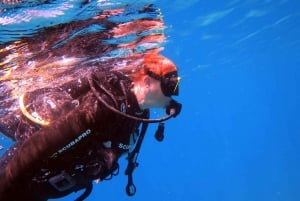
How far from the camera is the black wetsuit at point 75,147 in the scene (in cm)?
396

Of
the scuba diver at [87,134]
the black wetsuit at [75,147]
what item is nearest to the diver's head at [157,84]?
the scuba diver at [87,134]

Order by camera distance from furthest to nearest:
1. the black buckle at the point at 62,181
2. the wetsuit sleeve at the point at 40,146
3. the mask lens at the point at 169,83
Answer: the mask lens at the point at 169,83
the black buckle at the point at 62,181
the wetsuit sleeve at the point at 40,146

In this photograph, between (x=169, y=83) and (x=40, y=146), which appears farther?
(x=169, y=83)

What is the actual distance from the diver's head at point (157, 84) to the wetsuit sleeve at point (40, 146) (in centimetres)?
87

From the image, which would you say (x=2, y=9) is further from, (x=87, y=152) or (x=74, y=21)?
(x=87, y=152)

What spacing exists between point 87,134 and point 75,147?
0.23m

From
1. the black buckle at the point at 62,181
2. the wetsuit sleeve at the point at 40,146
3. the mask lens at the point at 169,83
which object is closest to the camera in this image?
the wetsuit sleeve at the point at 40,146

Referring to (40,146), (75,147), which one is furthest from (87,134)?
(40,146)

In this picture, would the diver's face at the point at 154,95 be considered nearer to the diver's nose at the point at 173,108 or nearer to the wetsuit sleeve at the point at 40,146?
the diver's nose at the point at 173,108

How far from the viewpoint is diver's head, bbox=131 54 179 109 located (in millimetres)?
4461

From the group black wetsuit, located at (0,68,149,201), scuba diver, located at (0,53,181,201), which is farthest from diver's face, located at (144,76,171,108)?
black wetsuit, located at (0,68,149,201)

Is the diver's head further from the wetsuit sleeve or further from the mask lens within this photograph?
the wetsuit sleeve

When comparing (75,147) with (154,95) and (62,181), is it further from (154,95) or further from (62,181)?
(154,95)

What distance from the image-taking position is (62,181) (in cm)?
426
